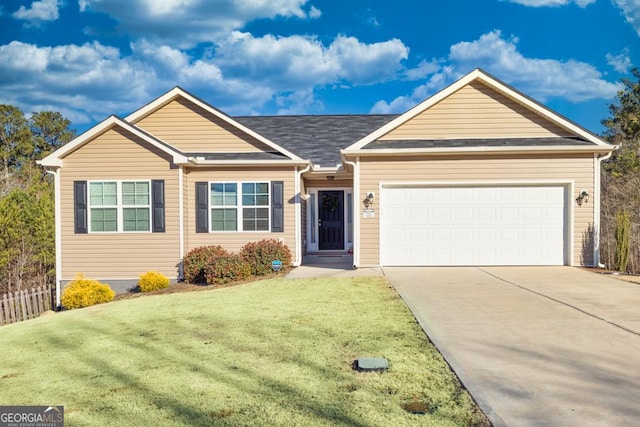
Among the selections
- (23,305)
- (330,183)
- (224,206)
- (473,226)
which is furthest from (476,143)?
(23,305)

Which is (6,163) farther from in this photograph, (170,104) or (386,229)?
(386,229)

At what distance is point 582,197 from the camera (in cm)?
1249

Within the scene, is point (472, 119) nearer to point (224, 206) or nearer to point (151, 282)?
point (224, 206)

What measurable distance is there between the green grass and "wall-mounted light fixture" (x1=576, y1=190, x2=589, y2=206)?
7.15 metres

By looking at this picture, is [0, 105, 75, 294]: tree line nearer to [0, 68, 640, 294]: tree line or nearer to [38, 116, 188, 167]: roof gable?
[0, 68, 640, 294]: tree line

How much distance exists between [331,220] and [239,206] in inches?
168

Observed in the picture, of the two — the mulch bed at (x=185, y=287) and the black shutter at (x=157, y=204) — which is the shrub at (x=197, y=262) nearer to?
the mulch bed at (x=185, y=287)

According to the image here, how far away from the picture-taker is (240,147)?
48.6 feet

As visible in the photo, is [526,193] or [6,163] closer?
[526,193]

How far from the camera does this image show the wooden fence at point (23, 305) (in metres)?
11.6

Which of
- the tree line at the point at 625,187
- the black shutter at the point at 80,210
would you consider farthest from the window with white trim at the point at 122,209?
the tree line at the point at 625,187

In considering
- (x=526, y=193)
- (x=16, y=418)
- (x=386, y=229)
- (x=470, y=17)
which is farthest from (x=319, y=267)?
(x=470, y=17)

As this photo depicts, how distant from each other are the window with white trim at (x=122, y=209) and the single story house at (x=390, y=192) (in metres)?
0.03

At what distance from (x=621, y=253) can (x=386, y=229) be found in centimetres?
603
